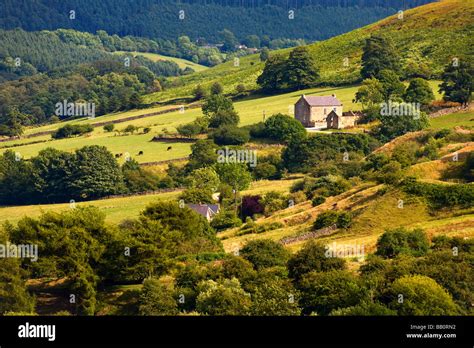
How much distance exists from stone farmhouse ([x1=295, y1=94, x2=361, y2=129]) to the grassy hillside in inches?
1146

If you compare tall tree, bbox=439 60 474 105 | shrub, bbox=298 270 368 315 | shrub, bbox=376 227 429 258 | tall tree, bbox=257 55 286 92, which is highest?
tall tree, bbox=257 55 286 92

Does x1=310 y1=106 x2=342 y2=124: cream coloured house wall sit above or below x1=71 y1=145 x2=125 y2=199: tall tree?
above

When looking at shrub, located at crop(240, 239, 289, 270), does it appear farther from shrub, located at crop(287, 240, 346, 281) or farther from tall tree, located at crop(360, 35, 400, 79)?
tall tree, located at crop(360, 35, 400, 79)

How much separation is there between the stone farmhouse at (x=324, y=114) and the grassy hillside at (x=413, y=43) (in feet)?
95.5

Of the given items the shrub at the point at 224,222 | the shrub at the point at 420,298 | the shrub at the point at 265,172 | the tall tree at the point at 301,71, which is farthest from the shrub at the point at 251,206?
the tall tree at the point at 301,71

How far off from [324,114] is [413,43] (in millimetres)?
53193

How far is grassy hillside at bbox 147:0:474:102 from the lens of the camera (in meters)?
159

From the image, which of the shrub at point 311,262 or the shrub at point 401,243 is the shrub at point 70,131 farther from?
the shrub at point 311,262

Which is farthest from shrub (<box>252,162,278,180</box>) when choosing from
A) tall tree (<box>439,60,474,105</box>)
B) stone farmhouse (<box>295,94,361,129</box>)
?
tall tree (<box>439,60,474,105</box>)

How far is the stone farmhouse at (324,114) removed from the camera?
4877 inches

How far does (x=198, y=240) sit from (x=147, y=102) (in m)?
127

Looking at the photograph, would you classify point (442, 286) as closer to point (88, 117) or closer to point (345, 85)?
point (345, 85)

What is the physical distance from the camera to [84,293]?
54625mm
